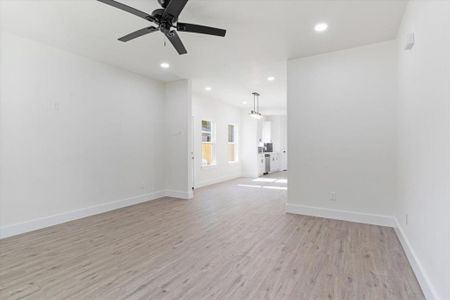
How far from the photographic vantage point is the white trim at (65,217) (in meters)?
3.22

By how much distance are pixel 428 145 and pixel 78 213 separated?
4.74 meters

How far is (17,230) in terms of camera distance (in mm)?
3260

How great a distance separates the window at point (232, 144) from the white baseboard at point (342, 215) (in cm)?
490

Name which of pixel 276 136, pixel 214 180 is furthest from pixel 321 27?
pixel 276 136

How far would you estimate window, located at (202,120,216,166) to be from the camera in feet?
24.4

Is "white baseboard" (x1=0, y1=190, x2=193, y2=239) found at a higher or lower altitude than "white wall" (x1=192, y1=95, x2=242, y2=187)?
lower

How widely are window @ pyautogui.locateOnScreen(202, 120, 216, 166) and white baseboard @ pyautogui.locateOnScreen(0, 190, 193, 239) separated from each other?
1.97 metres

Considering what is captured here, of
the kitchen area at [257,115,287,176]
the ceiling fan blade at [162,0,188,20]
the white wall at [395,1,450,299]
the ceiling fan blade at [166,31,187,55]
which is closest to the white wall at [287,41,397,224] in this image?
the white wall at [395,1,450,299]

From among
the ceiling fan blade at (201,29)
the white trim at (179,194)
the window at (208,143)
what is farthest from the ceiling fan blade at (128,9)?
the window at (208,143)

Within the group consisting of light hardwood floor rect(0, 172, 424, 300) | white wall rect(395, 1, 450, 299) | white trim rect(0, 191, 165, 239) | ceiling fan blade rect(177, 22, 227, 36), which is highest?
ceiling fan blade rect(177, 22, 227, 36)

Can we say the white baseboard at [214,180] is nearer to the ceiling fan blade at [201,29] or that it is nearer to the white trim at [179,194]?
the white trim at [179,194]

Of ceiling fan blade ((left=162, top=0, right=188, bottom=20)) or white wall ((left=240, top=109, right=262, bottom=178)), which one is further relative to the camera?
white wall ((left=240, top=109, right=262, bottom=178))

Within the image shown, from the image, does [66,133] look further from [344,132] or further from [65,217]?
[344,132]

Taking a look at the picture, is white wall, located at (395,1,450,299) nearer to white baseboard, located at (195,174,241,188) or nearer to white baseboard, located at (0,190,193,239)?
white baseboard, located at (0,190,193,239)
